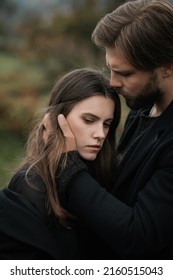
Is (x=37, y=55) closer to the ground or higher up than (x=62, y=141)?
closer to the ground

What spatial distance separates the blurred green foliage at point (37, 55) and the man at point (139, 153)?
7351mm

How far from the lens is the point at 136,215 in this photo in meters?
2.49

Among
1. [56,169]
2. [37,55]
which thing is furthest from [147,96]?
[37,55]

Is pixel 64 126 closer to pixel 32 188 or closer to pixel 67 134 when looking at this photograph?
pixel 67 134

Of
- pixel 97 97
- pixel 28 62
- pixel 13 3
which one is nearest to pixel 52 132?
pixel 97 97

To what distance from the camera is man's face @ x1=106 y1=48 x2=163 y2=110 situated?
2.71 meters

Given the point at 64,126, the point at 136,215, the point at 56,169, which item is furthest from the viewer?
the point at 64,126

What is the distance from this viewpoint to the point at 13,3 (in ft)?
49.6

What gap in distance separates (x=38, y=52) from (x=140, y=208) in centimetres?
1052

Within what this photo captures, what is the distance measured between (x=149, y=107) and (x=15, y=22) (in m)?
11.8

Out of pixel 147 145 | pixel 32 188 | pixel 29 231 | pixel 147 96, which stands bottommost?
pixel 29 231

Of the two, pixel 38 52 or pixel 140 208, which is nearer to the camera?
pixel 140 208

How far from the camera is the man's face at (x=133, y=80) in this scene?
2.71m
